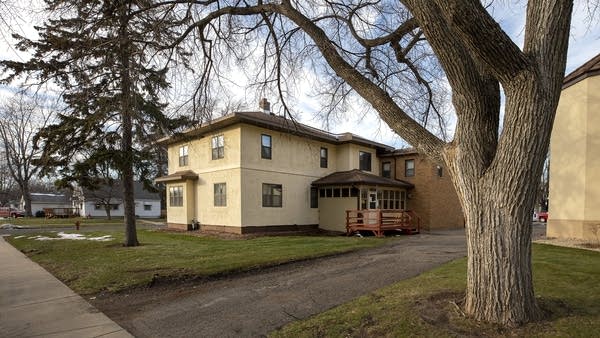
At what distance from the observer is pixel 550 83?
4.28 meters

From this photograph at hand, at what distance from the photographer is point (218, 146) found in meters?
20.8

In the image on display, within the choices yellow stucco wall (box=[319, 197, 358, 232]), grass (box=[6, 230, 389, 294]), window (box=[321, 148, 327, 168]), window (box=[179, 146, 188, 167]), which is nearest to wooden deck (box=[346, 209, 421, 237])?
yellow stucco wall (box=[319, 197, 358, 232])

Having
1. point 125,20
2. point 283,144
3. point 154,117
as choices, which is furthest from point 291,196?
point 125,20

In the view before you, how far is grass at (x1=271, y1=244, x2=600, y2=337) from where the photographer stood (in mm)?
4301

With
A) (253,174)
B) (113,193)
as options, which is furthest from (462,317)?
(113,193)

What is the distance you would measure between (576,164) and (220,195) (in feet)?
52.8

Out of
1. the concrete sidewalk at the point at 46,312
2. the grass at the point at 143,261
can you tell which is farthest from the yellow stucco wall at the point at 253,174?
the concrete sidewalk at the point at 46,312

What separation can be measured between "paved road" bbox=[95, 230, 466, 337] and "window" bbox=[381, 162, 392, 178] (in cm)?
1673

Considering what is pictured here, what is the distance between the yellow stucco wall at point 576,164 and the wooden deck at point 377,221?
6778mm

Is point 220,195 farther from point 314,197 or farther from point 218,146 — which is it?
point 314,197

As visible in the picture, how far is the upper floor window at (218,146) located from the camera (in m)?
20.4

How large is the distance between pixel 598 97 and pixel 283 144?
1394cm

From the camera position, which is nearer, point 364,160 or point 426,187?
point 426,187

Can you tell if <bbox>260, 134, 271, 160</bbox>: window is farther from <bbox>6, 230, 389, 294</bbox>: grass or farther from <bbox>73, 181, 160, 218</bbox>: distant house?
<bbox>73, 181, 160, 218</bbox>: distant house
